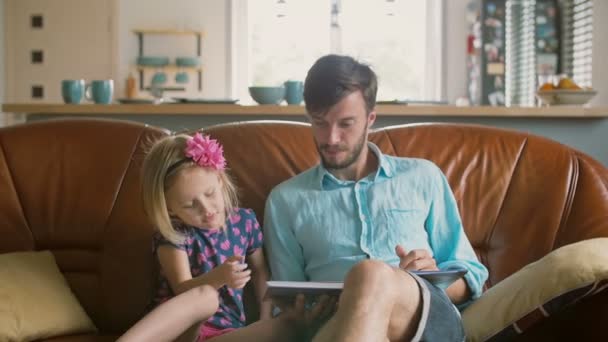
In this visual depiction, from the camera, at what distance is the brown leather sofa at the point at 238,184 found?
94.5 inches

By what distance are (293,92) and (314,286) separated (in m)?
1.64

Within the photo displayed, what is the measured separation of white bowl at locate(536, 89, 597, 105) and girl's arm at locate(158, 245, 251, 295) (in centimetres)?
187

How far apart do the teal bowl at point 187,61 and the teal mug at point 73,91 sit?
11.0 ft

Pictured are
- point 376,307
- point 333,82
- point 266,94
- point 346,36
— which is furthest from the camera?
point 346,36

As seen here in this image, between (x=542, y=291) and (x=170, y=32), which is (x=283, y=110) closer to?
(x=542, y=291)

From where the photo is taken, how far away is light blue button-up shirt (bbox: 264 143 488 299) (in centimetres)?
221

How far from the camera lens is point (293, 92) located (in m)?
3.36

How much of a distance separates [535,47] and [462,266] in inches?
174

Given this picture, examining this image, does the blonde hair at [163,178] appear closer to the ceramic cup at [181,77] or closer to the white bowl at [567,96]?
the white bowl at [567,96]

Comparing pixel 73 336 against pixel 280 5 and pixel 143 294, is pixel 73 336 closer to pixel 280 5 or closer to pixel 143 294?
pixel 143 294

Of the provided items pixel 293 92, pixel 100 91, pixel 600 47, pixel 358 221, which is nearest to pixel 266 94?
pixel 293 92

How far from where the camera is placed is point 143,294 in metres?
2.37

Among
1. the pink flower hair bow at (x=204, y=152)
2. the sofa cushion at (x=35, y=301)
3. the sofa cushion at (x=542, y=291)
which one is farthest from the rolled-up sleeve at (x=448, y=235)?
the sofa cushion at (x=35, y=301)

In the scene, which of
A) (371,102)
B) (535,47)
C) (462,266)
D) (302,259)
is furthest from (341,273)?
(535,47)
